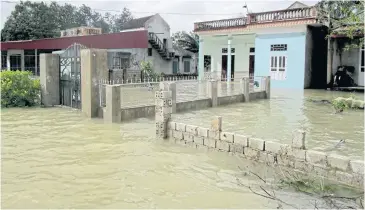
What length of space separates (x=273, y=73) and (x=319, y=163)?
18.7m

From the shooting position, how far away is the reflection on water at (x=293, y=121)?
9414 mm

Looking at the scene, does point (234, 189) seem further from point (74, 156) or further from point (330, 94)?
point (330, 94)

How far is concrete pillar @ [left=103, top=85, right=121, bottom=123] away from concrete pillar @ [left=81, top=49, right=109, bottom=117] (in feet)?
2.88

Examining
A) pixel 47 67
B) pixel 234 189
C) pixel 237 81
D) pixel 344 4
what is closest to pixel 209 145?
pixel 234 189

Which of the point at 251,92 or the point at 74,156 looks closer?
the point at 74,156

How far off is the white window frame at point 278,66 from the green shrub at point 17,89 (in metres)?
15.0

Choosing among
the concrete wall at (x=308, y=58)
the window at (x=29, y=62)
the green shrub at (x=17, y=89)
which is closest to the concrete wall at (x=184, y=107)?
the green shrub at (x=17, y=89)

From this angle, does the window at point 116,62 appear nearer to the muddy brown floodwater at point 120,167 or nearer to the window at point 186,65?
the window at point 186,65

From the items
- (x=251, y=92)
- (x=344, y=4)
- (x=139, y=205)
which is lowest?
(x=139, y=205)

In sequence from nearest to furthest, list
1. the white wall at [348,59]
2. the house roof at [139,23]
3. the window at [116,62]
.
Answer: the white wall at [348,59], the window at [116,62], the house roof at [139,23]

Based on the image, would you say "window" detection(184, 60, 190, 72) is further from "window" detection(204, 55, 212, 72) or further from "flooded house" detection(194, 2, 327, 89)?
"flooded house" detection(194, 2, 327, 89)

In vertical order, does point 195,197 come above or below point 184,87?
below

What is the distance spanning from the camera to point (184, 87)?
46.4ft

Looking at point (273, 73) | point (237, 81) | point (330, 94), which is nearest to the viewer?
point (237, 81)
